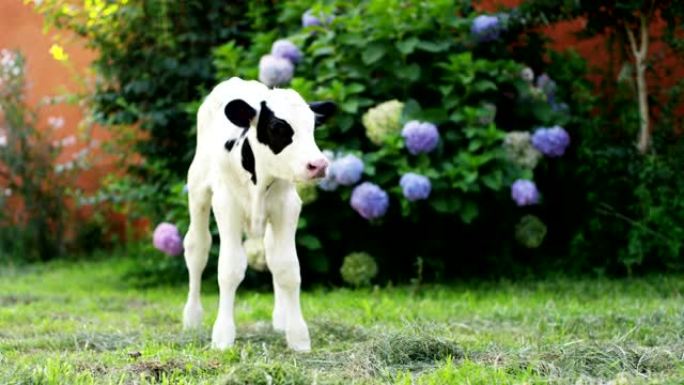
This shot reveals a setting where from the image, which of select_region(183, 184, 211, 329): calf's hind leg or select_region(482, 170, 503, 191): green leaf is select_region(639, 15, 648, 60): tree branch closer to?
select_region(482, 170, 503, 191): green leaf

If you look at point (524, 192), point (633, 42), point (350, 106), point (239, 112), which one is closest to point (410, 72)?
point (350, 106)

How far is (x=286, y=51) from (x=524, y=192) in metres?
1.93

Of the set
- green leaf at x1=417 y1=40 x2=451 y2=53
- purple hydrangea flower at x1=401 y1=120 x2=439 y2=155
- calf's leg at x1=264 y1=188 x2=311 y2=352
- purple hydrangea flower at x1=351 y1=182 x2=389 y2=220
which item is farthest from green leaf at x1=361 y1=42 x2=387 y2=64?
calf's leg at x1=264 y1=188 x2=311 y2=352

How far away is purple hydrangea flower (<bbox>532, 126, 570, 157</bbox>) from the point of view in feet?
21.7

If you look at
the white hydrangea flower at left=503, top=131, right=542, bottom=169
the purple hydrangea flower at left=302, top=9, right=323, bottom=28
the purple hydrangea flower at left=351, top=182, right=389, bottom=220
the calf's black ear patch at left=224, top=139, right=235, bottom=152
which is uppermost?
the purple hydrangea flower at left=302, top=9, right=323, bottom=28

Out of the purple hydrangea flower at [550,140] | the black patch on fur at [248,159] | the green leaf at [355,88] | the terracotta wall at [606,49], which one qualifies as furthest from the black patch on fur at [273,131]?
the terracotta wall at [606,49]

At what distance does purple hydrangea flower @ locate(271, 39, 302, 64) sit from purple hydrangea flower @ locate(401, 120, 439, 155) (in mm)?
1086

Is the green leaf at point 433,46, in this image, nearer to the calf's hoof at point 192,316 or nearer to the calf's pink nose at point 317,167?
the calf's hoof at point 192,316

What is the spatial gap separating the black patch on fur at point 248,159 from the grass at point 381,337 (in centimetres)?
70

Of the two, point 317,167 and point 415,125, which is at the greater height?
point 415,125

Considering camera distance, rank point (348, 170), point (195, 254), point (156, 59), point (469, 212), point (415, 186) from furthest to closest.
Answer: point (156, 59)
point (469, 212)
point (348, 170)
point (415, 186)
point (195, 254)

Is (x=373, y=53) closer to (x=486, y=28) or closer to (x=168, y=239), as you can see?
(x=486, y=28)

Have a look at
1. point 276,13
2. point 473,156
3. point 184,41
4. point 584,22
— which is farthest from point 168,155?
point 584,22

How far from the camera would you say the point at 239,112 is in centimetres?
381
